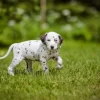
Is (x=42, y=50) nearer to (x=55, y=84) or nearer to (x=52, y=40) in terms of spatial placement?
(x=52, y=40)

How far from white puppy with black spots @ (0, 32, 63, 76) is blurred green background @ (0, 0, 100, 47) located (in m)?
5.06

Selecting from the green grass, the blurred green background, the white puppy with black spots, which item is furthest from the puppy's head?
the blurred green background

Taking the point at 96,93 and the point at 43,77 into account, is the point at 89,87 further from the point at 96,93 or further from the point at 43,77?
the point at 43,77

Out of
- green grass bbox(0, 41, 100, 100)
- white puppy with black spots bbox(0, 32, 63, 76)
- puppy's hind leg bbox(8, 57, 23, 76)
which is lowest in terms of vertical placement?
green grass bbox(0, 41, 100, 100)

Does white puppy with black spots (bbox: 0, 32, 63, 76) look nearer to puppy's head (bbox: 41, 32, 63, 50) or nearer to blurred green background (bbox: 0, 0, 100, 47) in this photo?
puppy's head (bbox: 41, 32, 63, 50)

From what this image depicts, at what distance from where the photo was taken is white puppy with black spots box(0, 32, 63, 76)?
805 cm

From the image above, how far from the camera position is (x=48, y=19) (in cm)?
2111

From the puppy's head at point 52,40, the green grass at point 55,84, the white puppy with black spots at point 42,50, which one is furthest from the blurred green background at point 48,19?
the puppy's head at point 52,40

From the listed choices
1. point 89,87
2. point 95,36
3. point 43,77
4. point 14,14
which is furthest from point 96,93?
point 95,36

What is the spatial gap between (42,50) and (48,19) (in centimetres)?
1292

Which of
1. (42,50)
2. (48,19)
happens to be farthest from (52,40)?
(48,19)

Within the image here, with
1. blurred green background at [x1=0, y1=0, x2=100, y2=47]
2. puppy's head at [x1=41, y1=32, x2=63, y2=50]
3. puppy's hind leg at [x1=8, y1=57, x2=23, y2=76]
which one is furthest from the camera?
blurred green background at [x1=0, y1=0, x2=100, y2=47]

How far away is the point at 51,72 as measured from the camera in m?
8.65

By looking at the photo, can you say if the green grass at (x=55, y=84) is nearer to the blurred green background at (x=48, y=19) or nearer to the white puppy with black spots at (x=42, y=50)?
the white puppy with black spots at (x=42, y=50)
